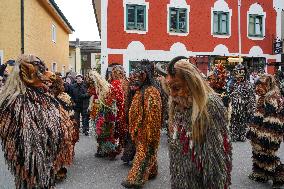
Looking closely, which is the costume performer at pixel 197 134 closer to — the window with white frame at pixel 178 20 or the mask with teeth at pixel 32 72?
the mask with teeth at pixel 32 72

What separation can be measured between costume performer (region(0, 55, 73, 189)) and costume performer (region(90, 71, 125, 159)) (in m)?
4.88

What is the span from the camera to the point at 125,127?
28.6 feet

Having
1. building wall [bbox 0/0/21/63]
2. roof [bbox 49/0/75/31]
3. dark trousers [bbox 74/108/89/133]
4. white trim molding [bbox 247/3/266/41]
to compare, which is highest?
roof [bbox 49/0/75/31]

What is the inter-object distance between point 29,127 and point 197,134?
1.46 m

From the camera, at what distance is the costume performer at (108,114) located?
8.61 metres

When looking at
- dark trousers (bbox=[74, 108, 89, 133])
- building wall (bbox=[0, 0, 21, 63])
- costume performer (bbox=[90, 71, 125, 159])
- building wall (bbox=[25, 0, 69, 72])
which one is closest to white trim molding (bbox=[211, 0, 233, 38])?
building wall (bbox=[25, 0, 69, 72])

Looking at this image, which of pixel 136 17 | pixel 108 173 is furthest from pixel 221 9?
pixel 108 173

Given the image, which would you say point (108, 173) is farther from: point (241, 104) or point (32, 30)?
point (32, 30)

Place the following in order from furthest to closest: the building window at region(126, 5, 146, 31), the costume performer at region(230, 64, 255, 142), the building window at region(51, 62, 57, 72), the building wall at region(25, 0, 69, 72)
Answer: the building window at region(51, 62, 57, 72) → the building wall at region(25, 0, 69, 72) → the building window at region(126, 5, 146, 31) → the costume performer at region(230, 64, 255, 142)

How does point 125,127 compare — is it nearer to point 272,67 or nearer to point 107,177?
point 107,177

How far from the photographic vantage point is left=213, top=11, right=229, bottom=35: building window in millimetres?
21828

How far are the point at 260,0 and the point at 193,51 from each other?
5.17 metres

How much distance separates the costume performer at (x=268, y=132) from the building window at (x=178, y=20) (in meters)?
14.7

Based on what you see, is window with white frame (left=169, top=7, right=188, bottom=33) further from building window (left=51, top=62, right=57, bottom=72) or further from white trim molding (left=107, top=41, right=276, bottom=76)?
building window (left=51, top=62, right=57, bottom=72)
